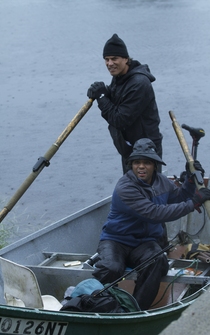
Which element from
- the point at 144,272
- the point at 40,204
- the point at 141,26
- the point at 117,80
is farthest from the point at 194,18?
the point at 144,272

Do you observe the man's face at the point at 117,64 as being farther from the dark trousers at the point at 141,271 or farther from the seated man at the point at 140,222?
the dark trousers at the point at 141,271

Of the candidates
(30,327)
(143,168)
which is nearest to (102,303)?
(30,327)

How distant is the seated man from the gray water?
312 centimetres

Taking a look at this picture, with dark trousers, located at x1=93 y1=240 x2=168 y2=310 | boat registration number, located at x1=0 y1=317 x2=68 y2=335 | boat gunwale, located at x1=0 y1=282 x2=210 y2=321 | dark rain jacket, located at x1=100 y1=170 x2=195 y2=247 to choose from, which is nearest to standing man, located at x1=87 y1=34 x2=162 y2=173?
dark rain jacket, located at x1=100 y1=170 x2=195 y2=247

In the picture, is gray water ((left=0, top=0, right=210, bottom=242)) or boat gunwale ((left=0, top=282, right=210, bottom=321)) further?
gray water ((left=0, top=0, right=210, bottom=242))

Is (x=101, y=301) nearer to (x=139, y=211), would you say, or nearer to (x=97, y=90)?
(x=139, y=211)

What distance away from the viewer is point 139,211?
17.9 feet

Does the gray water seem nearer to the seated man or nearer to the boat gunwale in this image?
the seated man

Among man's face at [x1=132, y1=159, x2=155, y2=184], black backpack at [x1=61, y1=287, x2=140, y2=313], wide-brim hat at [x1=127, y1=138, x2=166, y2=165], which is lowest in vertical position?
black backpack at [x1=61, y1=287, x2=140, y2=313]

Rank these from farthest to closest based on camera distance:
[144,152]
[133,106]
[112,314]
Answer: [133,106]
[144,152]
[112,314]

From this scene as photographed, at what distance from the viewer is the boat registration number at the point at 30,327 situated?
464 cm

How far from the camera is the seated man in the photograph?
538 centimetres

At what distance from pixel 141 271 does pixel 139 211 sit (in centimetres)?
46

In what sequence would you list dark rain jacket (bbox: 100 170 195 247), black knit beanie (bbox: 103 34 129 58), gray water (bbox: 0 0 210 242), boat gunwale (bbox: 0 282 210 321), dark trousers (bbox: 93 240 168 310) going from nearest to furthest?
boat gunwale (bbox: 0 282 210 321), dark trousers (bbox: 93 240 168 310), dark rain jacket (bbox: 100 170 195 247), black knit beanie (bbox: 103 34 129 58), gray water (bbox: 0 0 210 242)
